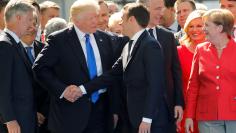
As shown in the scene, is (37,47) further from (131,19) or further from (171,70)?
(171,70)

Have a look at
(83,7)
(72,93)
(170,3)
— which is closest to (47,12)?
(170,3)

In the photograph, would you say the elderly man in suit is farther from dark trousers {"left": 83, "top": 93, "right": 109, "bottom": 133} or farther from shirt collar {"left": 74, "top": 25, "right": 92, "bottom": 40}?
dark trousers {"left": 83, "top": 93, "right": 109, "bottom": 133}

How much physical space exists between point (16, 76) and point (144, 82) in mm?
1177

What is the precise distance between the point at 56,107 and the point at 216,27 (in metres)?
1.72

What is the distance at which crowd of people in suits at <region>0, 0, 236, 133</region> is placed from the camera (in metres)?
4.99

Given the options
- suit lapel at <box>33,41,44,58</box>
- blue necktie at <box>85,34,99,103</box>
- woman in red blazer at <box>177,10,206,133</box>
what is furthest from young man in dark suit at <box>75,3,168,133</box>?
suit lapel at <box>33,41,44,58</box>

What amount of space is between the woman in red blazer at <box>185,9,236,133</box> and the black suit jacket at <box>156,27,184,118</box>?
13 centimetres

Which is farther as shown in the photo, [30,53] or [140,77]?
[30,53]

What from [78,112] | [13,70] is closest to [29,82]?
[13,70]


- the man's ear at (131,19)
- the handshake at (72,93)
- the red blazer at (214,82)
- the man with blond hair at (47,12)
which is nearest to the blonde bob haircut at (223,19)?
the red blazer at (214,82)

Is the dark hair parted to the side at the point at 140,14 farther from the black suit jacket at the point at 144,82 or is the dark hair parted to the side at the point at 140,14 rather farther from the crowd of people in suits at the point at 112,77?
the black suit jacket at the point at 144,82

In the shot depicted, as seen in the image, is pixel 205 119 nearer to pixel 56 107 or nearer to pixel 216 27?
pixel 216 27

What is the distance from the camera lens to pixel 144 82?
16.6 feet

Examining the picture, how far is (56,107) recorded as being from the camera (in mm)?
5305
